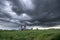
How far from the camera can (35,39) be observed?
138 feet

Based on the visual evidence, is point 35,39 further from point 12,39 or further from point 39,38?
point 12,39

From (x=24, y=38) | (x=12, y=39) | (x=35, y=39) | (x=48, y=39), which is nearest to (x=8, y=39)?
(x=12, y=39)

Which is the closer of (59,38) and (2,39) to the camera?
(59,38)

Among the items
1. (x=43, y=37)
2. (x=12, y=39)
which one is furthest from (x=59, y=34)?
(x=12, y=39)

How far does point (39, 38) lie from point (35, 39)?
1053 mm

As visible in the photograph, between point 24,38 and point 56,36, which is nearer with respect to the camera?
point 56,36

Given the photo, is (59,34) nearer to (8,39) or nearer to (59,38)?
(59,38)

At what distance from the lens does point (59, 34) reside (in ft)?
130

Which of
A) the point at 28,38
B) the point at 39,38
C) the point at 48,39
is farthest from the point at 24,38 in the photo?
the point at 48,39

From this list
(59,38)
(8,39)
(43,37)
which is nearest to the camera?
(59,38)

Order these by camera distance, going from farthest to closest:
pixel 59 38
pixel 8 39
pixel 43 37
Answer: pixel 8 39, pixel 43 37, pixel 59 38

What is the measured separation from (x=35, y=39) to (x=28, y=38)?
1.98 meters

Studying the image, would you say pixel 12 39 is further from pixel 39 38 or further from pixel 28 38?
pixel 39 38

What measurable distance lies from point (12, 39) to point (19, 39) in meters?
1.98
